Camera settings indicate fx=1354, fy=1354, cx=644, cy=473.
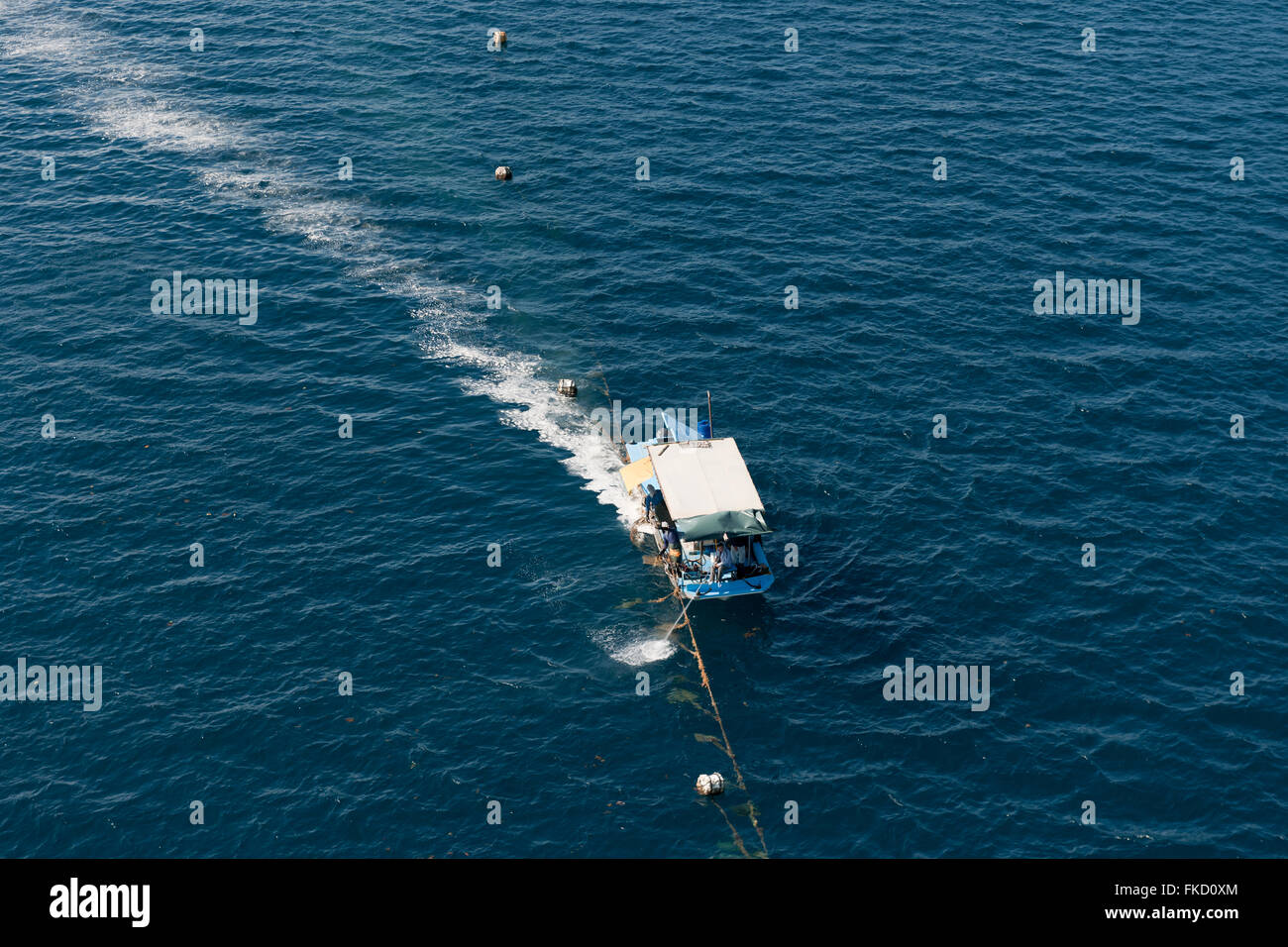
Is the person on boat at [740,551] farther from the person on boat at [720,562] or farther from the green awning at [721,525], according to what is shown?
the green awning at [721,525]

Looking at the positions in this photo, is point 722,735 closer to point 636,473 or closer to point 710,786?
point 710,786

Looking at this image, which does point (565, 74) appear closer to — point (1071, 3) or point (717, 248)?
point (717, 248)

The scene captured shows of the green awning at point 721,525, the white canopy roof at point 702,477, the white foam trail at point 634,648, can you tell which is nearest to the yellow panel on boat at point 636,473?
the white canopy roof at point 702,477

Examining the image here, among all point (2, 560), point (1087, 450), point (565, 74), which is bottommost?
point (2, 560)

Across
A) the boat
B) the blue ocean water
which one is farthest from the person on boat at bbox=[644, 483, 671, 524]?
the blue ocean water

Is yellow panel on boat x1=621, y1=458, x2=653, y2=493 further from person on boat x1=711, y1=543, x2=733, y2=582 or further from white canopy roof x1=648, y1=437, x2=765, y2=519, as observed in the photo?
person on boat x1=711, y1=543, x2=733, y2=582

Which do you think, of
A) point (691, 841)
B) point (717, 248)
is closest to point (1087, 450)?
point (717, 248)
